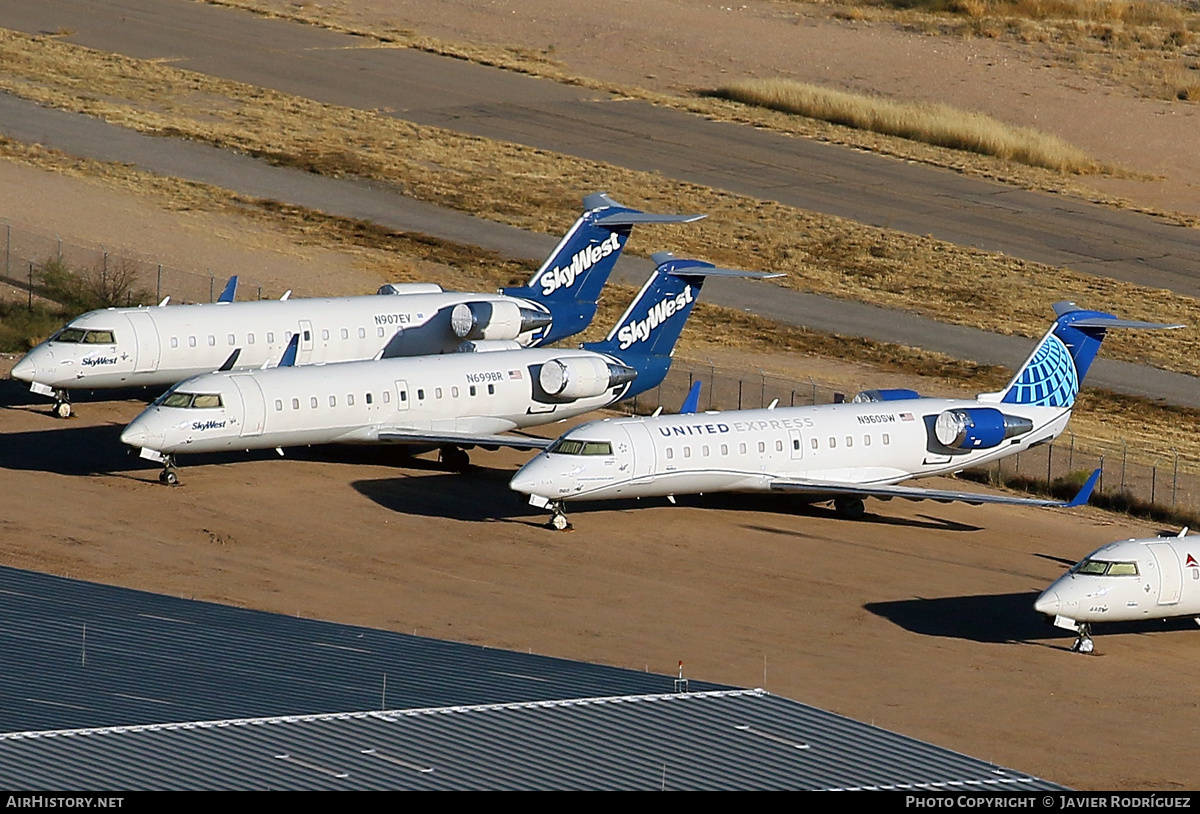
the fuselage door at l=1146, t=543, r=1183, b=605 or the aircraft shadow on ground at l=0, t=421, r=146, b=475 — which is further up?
the fuselage door at l=1146, t=543, r=1183, b=605

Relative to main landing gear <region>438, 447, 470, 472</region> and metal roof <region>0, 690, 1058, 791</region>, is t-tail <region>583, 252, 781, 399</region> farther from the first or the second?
metal roof <region>0, 690, 1058, 791</region>

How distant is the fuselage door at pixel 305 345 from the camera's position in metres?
59.8

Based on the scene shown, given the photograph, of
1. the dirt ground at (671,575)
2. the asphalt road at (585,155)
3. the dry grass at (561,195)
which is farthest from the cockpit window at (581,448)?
the dry grass at (561,195)

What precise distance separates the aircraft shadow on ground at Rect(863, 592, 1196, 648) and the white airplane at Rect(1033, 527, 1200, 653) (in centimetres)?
88

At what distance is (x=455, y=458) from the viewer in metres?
56.0

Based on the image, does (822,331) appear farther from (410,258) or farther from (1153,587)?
(1153,587)

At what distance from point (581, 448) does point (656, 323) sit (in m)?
10.6

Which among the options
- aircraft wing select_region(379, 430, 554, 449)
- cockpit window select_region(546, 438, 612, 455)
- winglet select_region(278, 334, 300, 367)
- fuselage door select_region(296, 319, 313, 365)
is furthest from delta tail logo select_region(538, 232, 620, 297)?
cockpit window select_region(546, 438, 612, 455)

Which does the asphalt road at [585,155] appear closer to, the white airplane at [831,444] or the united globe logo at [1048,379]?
the united globe logo at [1048,379]

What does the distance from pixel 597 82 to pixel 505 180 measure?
17528 millimetres

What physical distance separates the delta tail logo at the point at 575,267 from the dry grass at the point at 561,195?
17.5m

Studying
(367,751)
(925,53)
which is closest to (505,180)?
(925,53)

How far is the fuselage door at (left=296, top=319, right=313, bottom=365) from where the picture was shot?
59.8 metres

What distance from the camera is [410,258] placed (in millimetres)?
82938
